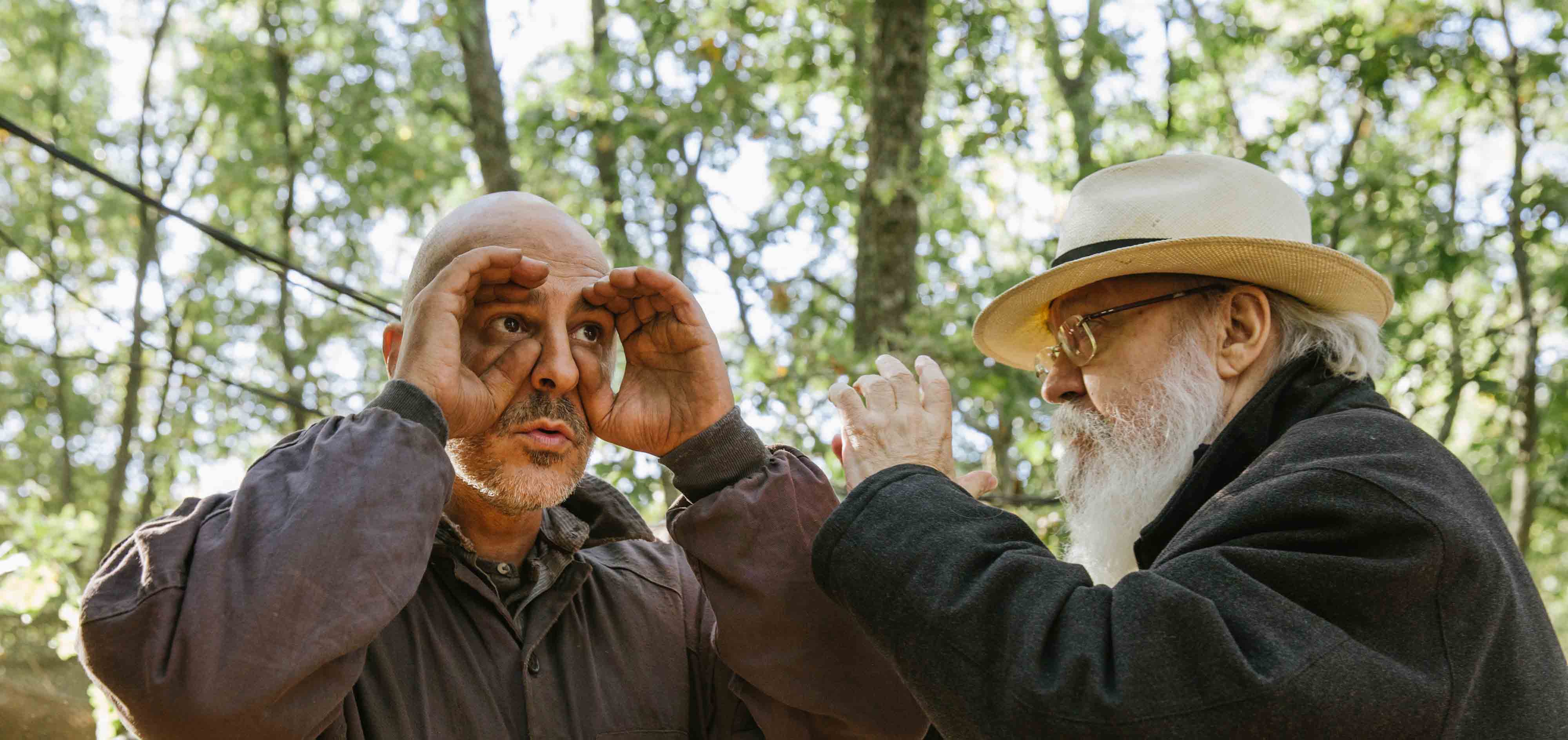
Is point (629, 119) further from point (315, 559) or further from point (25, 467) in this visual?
point (25, 467)

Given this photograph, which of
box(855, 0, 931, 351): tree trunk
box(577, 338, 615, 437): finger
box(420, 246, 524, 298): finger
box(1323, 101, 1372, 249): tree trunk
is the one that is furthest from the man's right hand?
box(1323, 101, 1372, 249): tree trunk

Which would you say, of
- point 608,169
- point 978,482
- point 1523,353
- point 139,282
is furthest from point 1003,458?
point 139,282

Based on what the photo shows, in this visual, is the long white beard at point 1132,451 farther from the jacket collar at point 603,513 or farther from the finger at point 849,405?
the jacket collar at point 603,513

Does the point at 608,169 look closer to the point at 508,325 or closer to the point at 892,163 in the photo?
the point at 892,163

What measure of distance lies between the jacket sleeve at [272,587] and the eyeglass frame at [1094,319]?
1.50 meters

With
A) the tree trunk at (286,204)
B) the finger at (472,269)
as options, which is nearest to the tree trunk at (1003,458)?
the finger at (472,269)

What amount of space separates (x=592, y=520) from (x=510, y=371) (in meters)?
0.47

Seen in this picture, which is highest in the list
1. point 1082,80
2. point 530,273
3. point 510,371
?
point 1082,80

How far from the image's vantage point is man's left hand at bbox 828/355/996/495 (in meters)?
2.42

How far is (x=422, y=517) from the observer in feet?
7.07

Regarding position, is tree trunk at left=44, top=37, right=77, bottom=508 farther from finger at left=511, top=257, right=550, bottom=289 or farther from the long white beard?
the long white beard

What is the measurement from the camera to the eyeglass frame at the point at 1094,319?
8.96 feet

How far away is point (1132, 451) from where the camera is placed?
2.71m

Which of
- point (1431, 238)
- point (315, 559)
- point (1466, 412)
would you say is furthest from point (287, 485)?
point (1466, 412)
